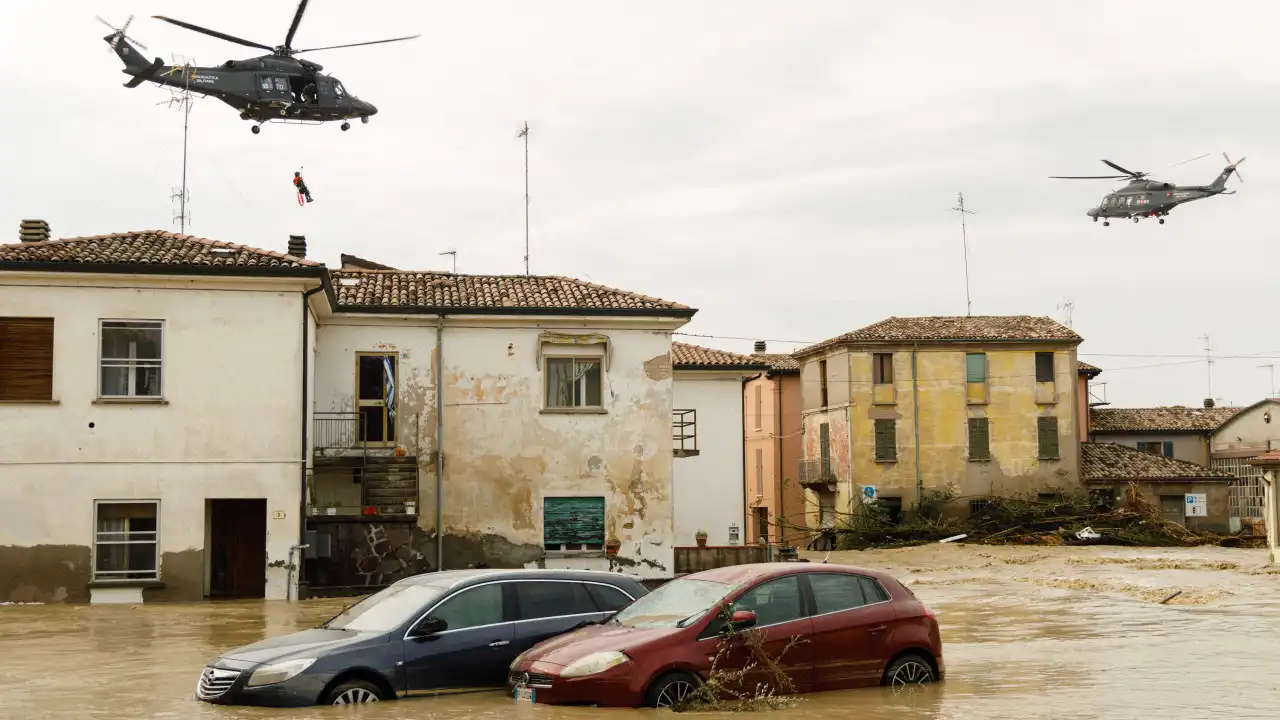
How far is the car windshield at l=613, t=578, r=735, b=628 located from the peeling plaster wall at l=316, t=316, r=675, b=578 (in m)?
17.2

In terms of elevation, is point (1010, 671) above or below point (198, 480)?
below

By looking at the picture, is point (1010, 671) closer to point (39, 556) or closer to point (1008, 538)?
point (39, 556)

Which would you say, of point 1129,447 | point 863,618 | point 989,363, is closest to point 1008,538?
point 989,363

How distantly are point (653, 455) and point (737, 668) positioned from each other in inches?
739

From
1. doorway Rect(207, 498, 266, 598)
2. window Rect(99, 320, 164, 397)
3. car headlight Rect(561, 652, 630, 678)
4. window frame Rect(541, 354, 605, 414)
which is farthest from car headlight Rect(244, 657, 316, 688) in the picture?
window frame Rect(541, 354, 605, 414)

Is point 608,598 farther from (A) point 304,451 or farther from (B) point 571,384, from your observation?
(B) point 571,384

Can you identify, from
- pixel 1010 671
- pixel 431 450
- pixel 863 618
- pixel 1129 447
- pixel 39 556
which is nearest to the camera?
pixel 863 618

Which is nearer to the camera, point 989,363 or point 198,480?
point 198,480

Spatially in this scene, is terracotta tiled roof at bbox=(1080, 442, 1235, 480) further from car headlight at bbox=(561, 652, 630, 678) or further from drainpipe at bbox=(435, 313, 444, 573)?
car headlight at bbox=(561, 652, 630, 678)

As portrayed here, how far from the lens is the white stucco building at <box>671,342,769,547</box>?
4034 centimetres

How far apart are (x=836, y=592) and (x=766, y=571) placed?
0.74 metres

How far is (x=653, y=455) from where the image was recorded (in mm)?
30594

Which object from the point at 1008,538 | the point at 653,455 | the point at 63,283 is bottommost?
the point at 1008,538

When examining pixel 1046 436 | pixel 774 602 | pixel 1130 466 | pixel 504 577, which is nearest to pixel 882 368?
pixel 1046 436
